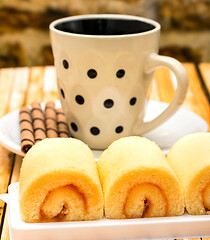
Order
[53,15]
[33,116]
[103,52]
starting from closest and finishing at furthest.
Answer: [103,52]
[33,116]
[53,15]

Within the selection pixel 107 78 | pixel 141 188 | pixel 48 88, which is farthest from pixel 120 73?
pixel 48 88

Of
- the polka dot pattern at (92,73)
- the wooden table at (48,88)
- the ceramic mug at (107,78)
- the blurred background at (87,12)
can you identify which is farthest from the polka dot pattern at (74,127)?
the blurred background at (87,12)

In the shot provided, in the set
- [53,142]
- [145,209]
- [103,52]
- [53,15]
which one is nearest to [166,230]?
[145,209]

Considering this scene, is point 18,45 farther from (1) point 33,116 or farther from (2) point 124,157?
(2) point 124,157

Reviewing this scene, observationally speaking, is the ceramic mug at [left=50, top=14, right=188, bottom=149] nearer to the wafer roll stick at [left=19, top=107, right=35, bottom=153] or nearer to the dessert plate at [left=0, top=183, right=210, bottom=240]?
the wafer roll stick at [left=19, top=107, right=35, bottom=153]

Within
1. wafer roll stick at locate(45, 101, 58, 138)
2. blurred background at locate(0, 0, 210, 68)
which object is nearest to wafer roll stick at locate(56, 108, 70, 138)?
wafer roll stick at locate(45, 101, 58, 138)

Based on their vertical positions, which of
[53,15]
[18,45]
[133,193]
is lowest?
[18,45]
